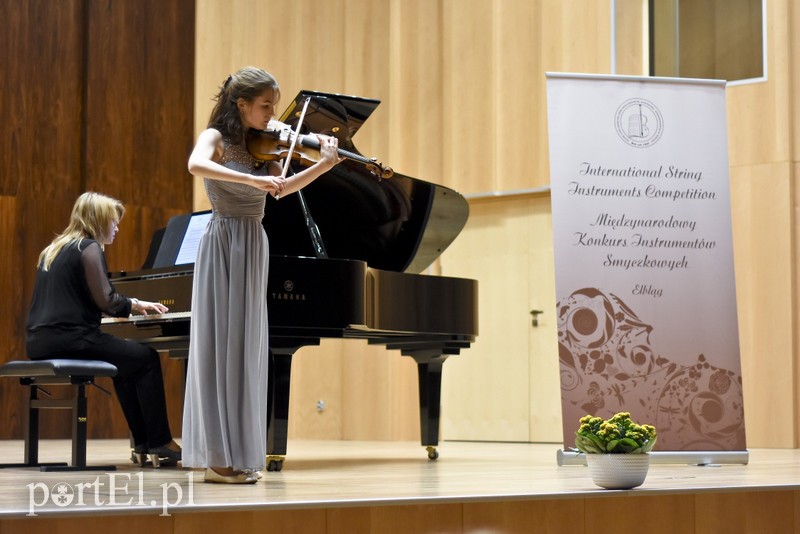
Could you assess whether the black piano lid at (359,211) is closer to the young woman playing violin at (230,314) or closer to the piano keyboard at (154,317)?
the piano keyboard at (154,317)

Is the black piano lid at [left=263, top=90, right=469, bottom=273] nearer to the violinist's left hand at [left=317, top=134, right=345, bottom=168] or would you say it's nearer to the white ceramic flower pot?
the violinist's left hand at [left=317, top=134, right=345, bottom=168]

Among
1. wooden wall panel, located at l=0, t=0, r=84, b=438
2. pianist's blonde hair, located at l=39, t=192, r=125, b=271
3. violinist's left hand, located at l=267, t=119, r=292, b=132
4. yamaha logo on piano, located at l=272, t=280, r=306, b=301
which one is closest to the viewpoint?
violinist's left hand, located at l=267, t=119, r=292, b=132

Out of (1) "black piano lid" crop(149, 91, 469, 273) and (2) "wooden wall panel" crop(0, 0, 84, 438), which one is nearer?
(1) "black piano lid" crop(149, 91, 469, 273)

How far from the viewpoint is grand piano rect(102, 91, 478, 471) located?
4305 millimetres

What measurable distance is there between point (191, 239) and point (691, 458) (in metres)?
2.51

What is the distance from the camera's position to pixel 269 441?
14.0 ft

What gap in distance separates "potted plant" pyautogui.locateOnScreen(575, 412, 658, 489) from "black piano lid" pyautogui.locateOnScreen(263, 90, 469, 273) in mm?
1728

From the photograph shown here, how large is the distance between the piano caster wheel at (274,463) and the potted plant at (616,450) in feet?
4.39

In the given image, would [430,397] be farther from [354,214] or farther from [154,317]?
[154,317]

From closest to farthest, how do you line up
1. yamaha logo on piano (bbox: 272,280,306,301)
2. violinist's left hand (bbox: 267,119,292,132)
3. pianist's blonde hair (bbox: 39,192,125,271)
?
violinist's left hand (bbox: 267,119,292,132) < yamaha logo on piano (bbox: 272,280,306,301) < pianist's blonde hair (bbox: 39,192,125,271)

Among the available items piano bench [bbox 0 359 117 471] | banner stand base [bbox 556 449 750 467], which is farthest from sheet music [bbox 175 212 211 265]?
banner stand base [bbox 556 449 750 467]

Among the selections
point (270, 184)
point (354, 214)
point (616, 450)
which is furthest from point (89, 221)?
point (616, 450)

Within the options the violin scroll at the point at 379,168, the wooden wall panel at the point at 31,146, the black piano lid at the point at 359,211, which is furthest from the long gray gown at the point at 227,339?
the wooden wall panel at the point at 31,146

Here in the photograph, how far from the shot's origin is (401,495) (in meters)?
3.08
